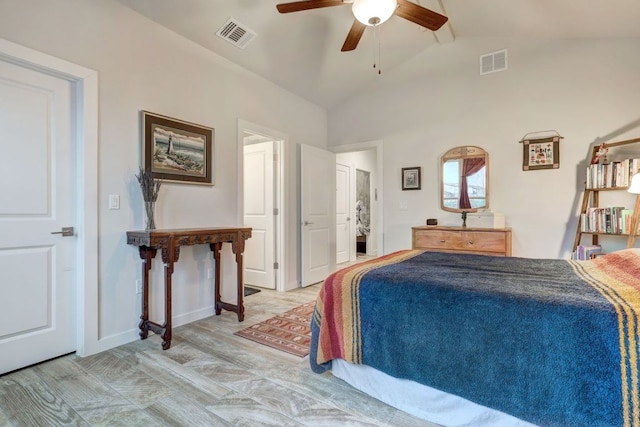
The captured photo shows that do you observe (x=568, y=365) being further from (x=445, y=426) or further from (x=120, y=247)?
(x=120, y=247)

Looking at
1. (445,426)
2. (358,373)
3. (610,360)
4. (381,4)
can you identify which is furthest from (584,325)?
(381,4)

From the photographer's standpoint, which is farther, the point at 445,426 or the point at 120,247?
the point at 120,247

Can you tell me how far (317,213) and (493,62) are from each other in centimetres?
290

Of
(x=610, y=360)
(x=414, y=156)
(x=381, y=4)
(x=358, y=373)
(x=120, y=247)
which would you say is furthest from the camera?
(x=414, y=156)

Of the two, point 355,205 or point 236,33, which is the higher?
point 236,33

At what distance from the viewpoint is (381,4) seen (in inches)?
78.2

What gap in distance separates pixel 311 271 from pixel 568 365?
137 inches

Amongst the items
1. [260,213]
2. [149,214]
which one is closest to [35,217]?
[149,214]

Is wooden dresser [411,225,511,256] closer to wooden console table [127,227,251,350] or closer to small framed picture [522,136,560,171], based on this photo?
small framed picture [522,136,560,171]

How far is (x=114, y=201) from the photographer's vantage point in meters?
2.50

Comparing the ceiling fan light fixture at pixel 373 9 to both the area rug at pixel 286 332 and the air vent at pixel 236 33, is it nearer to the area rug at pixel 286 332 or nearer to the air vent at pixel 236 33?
the air vent at pixel 236 33

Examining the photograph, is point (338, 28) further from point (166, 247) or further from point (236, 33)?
point (166, 247)

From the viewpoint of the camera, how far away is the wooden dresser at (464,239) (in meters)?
3.45

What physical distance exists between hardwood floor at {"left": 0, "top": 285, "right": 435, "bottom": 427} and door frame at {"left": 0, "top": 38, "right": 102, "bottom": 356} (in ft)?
0.77
